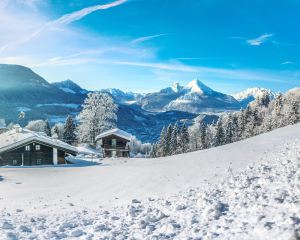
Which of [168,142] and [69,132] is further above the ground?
[69,132]

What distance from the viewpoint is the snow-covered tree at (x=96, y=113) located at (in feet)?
273

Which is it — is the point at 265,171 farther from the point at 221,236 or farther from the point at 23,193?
Result: the point at 23,193

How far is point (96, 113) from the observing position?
275 feet

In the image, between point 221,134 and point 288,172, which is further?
point 221,134

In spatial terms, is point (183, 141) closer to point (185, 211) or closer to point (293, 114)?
point (293, 114)

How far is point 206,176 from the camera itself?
21.6m

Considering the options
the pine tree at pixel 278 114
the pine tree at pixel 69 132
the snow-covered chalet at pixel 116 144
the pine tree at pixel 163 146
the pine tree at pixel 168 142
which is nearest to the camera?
the snow-covered chalet at pixel 116 144

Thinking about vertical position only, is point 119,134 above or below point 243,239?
above

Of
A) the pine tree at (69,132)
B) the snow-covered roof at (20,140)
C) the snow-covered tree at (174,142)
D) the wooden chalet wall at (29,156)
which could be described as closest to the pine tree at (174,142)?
the snow-covered tree at (174,142)

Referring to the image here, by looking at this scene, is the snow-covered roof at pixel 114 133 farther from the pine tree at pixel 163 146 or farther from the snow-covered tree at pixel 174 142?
the pine tree at pixel 163 146

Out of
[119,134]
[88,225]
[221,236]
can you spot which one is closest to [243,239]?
[221,236]

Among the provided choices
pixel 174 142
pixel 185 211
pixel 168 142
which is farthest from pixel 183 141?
pixel 185 211

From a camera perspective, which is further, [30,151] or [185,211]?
[30,151]

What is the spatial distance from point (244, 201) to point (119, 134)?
203 ft
